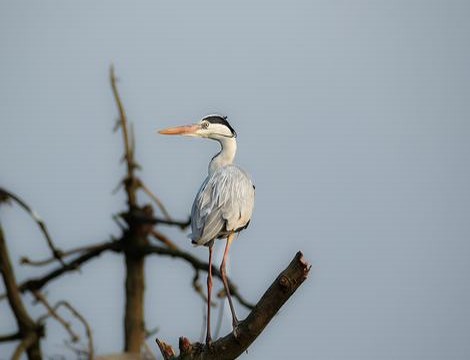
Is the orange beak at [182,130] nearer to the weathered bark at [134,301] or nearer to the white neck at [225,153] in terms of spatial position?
the white neck at [225,153]

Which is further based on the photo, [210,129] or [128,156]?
[128,156]

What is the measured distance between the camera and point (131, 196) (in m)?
15.4

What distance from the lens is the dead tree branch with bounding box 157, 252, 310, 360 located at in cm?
757

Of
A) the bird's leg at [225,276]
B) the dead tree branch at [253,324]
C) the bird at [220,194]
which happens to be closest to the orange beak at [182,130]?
the bird at [220,194]

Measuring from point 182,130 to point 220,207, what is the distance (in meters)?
0.71

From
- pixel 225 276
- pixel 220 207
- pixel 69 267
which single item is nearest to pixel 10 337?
pixel 69 267

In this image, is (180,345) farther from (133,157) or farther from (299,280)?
(133,157)

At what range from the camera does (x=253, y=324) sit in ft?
25.8

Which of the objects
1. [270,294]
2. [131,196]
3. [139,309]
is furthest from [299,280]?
[139,309]

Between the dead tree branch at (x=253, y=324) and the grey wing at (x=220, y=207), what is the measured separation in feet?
2.90

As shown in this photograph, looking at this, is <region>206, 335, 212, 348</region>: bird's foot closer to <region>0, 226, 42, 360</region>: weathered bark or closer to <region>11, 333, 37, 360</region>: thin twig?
<region>11, 333, 37, 360</region>: thin twig

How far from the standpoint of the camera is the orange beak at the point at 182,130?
916 cm

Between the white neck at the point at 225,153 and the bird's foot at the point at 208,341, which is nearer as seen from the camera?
the bird's foot at the point at 208,341

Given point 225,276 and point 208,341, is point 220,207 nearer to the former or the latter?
point 225,276
